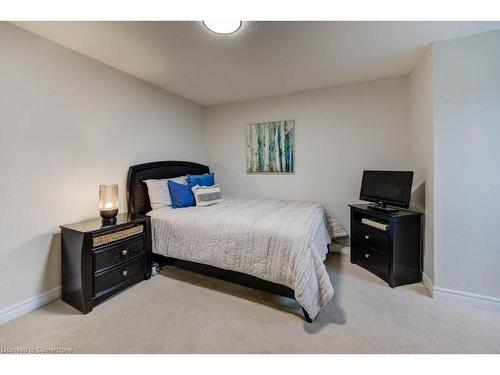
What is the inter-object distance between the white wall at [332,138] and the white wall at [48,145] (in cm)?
174

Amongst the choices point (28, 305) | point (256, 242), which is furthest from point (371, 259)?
point (28, 305)

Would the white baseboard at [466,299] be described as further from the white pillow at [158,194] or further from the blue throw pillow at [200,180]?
the white pillow at [158,194]

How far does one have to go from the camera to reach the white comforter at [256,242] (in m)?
1.68

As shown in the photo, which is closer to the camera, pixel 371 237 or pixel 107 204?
pixel 107 204

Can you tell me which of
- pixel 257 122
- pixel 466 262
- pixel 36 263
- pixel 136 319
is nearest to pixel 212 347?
pixel 136 319

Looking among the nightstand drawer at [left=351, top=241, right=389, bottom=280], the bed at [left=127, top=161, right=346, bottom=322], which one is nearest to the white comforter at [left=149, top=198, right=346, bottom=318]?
the bed at [left=127, top=161, right=346, bottom=322]

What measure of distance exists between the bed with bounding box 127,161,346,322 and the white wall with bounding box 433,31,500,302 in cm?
110

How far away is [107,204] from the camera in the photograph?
7.14ft

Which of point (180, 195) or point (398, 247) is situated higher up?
point (180, 195)

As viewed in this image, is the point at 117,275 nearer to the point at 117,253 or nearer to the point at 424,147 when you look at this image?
the point at 117,253

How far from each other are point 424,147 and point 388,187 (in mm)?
522

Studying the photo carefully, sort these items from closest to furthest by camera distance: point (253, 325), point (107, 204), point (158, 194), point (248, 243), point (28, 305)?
point (253, 325), point (28, 305), point (248, 243), point (107, 204), point (158, 194)
